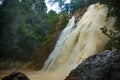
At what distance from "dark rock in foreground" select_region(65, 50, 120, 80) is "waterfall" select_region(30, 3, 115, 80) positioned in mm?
7931

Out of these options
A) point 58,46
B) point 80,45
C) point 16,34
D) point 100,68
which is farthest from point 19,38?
point 100,68

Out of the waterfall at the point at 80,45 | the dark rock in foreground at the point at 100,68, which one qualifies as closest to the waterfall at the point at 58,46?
the waterfall at the point at 80,45

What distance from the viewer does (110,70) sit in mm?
8117

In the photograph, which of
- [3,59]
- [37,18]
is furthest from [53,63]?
[37,18]

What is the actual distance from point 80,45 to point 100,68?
36.4ft

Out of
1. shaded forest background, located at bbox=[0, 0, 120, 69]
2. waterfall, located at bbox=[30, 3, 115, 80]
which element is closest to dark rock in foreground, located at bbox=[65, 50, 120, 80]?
waterfall, located at bbox=[30, 3, 115, 80]

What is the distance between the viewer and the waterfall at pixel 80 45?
18.0m

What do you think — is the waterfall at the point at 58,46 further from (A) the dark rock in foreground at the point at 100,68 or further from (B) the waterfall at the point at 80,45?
(A) the dark rock in foreground at the point at 100,68

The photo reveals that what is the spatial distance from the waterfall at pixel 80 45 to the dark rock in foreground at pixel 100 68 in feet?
26.0

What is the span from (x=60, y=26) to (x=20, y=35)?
14.3ft

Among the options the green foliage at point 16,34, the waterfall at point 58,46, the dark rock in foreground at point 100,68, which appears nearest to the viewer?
the dark rock in foreground at point 100,68

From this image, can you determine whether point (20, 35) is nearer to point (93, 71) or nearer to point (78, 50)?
point (78, 50)

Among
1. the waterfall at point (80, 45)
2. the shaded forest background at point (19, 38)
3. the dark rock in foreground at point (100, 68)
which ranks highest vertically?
the shaded forest background at point (19, 38)

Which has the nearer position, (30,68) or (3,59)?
(30,68)
